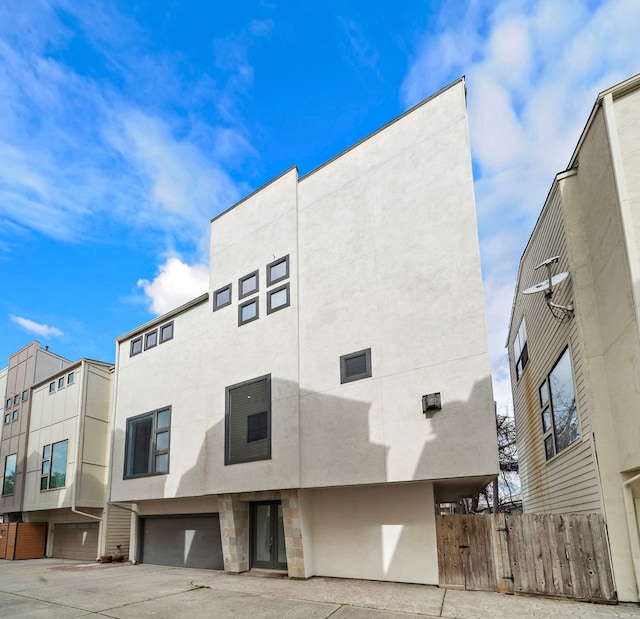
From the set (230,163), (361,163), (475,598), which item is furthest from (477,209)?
(230,163)

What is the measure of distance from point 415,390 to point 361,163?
16.8 ft

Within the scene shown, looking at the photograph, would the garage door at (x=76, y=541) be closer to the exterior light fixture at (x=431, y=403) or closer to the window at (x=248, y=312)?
the window at (x=248, y=312)

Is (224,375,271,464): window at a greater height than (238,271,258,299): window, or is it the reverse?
(238,271,258,299): window

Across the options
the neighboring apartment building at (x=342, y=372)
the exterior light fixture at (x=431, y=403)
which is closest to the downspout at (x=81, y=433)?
the neighboring apartment building at (x=342, y=372)

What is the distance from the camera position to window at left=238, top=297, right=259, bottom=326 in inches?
454

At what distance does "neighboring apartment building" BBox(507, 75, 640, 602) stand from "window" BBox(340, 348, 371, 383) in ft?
11.8

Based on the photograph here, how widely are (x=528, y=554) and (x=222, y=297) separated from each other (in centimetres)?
873

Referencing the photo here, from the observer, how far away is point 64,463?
17.4 meters

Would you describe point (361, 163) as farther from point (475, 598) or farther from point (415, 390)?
point (475, 598)

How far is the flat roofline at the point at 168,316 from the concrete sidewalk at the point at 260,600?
6.87m

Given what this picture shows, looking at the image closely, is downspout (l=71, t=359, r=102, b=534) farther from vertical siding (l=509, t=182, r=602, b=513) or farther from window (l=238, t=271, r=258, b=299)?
vertical siding (l=509, t=182, r=602, b=513)

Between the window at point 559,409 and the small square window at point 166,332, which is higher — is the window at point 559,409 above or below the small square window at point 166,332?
below

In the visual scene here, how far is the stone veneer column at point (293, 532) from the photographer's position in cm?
995

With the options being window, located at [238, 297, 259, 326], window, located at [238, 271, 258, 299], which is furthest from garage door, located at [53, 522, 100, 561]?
window, located at [238, 271, 258, 299]
